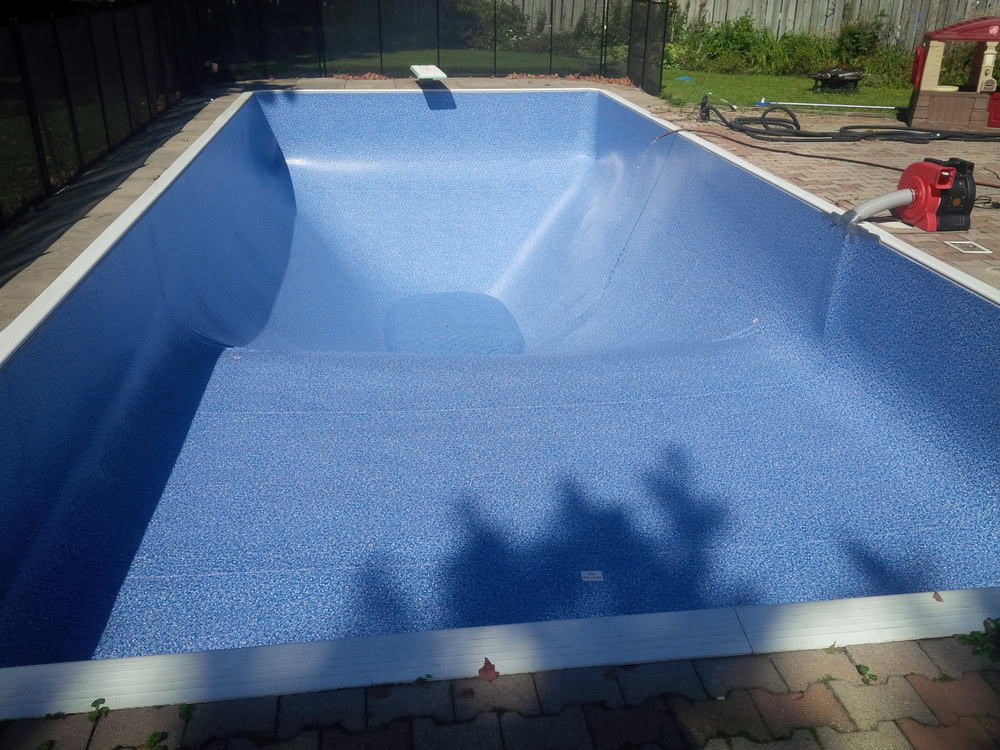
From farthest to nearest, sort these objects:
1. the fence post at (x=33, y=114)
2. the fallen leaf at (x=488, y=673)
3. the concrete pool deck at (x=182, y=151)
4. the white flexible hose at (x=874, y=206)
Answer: the fence post at (x=33, y=114) < the white flexible hose at (x=874, y=206) < the concrete pool deck at (x=182, y=151) < the fallen leaf at (x=488, y=673)

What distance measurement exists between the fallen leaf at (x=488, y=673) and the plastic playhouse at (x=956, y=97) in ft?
29.5

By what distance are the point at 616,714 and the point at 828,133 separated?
749cm

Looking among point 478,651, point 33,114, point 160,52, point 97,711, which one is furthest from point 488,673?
point 160,52

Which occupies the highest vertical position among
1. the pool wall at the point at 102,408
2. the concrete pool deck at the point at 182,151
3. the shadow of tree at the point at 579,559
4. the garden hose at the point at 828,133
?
the garden hose at the point at 828,133

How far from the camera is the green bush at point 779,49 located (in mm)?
15383

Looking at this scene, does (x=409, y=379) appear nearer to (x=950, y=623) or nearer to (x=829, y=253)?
(x=829, y=253)

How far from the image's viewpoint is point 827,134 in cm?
800

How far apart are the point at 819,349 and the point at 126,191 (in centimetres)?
470

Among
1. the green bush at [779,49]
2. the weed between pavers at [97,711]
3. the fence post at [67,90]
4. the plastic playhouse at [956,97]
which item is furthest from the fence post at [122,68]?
the green bush at [779,49]

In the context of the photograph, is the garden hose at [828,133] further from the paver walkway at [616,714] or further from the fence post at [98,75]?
the paver walkway at [616,714]

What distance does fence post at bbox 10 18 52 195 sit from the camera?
6035 mm

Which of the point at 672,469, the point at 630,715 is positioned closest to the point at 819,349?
the point at 672,469

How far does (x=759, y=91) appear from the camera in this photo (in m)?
12.7

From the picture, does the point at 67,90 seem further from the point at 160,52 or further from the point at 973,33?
the point at 973,33
